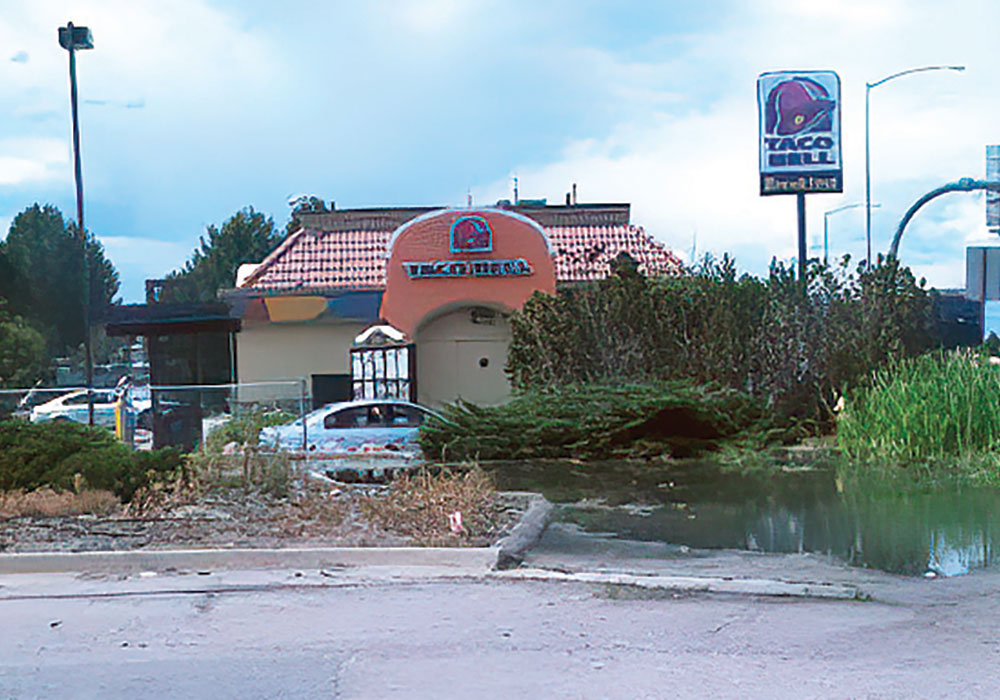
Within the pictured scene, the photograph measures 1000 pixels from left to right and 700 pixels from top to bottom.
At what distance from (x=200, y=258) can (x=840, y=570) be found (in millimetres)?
65225

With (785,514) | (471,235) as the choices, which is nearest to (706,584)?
(785,514)

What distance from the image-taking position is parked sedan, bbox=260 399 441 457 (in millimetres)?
20156

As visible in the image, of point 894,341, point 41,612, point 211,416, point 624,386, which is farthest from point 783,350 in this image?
point 41,612

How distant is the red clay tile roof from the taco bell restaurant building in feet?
0.15

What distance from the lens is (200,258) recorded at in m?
70.9

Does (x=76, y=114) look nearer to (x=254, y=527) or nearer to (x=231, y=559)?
(x=254, y=527)

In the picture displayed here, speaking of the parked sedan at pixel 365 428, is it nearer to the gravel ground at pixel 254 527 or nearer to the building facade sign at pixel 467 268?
the gravel ground at pixel 254 527

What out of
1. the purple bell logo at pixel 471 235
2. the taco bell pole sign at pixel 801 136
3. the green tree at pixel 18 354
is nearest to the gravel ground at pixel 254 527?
the purple bell logo at pixel 471 235

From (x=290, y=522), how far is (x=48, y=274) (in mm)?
52468

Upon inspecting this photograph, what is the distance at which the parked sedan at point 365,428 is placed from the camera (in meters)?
20.2

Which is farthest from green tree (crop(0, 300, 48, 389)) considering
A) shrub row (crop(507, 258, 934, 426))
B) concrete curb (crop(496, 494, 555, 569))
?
concrete curb (crop(496, 494, 555, 569))

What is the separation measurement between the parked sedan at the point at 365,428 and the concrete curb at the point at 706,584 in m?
10.2

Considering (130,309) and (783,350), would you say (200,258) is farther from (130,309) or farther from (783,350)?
(783,350)

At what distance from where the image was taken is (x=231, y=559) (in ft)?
33.3
